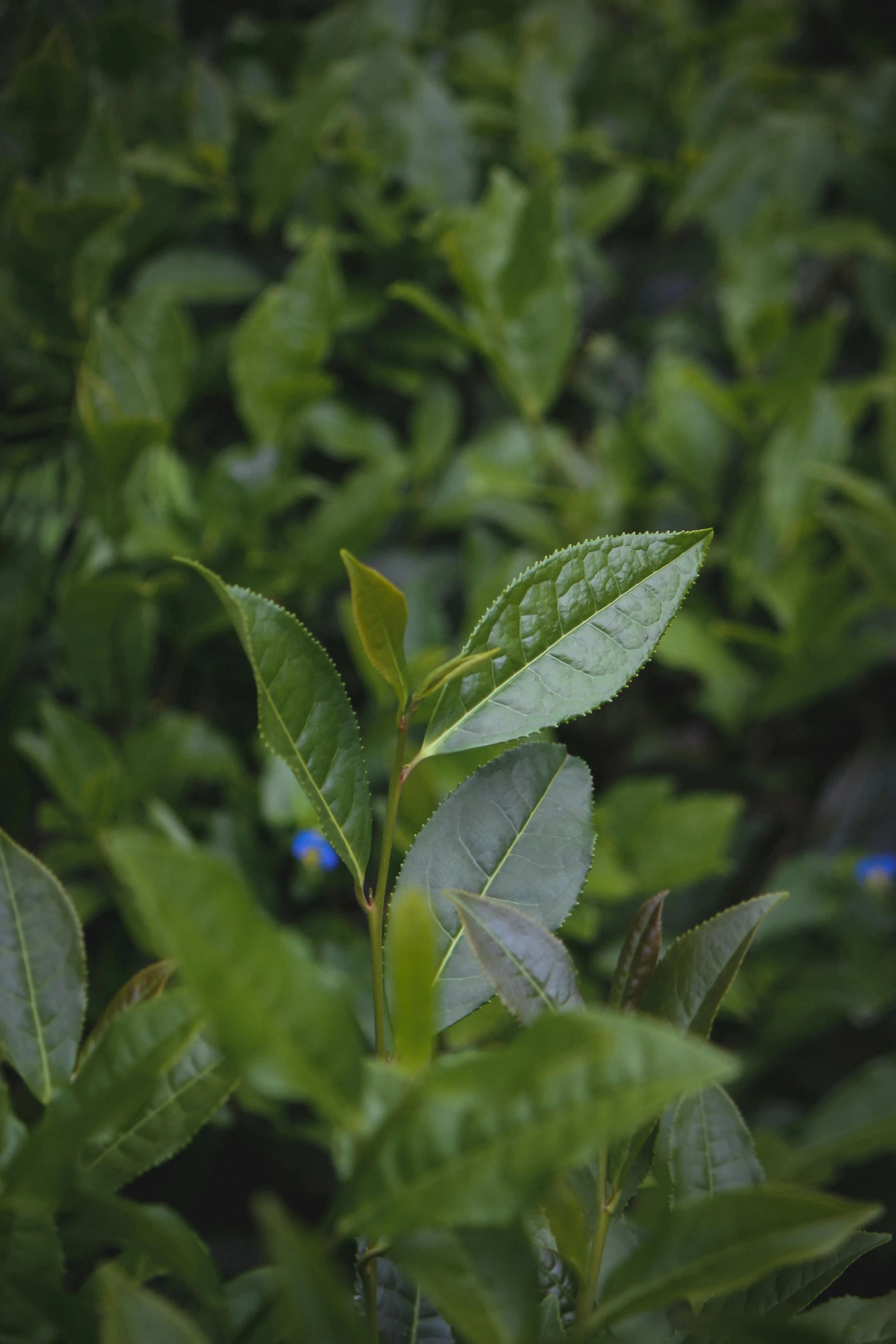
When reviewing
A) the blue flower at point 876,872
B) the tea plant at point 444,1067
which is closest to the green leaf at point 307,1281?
the tea plant at point 444,1067

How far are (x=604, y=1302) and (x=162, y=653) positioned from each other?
32.5 inches

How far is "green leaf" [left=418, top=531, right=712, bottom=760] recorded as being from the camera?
434 millimetres

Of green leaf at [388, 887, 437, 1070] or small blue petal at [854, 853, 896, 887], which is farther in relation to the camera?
small blue petal at [854, 853, 896, 887]

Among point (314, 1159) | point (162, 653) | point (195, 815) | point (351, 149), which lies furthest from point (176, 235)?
point (314, 1159)

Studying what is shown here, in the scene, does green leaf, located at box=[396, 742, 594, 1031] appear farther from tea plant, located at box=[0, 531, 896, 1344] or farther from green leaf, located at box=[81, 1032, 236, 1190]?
green leaf, located at box=[81, 1032, 236, 1190]

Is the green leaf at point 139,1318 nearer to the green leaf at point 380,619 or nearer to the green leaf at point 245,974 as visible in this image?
the green leaf at point 245,974

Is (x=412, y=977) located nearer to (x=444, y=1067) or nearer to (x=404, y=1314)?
(x=444, y=1067)

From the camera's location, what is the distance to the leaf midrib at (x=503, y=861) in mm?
452

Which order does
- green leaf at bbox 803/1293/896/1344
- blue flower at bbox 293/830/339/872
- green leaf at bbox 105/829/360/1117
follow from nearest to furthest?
1. green leaf at bbox 105/829/360/1117
2. green leaf at bbox 803/1293/896/1344
3. blue flower at bbox 293/830/339/872

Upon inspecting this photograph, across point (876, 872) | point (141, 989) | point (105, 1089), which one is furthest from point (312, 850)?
point (876, 872)

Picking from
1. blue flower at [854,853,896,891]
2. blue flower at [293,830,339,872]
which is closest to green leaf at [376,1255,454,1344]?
blue flower at [293,830,339,872]

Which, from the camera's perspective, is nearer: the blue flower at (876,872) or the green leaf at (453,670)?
the green leaf at (453,670)

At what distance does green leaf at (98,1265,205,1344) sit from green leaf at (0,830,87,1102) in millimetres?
126

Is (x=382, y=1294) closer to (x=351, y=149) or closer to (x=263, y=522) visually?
(x=263, y=522)
